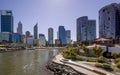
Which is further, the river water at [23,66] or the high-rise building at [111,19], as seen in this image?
the high-rise building at [111,19]

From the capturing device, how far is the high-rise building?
137m

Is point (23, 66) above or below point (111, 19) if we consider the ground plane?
below

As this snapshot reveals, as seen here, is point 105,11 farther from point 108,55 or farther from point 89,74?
point 89,74

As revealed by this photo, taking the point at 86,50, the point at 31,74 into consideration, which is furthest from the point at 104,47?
the point at 31,74

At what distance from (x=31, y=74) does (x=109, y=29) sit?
105264 millimetres

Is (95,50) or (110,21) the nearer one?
(95,50)

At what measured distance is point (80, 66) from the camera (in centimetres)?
4656

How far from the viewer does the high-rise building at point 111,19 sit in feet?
449

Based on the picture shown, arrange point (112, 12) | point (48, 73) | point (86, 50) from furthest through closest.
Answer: point (112, 12) < point (86, 50) < point (48, 73)

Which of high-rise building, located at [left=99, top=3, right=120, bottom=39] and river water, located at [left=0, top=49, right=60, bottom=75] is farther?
high-rise building, located at [left=99, top=3, right=120, bottom=39]

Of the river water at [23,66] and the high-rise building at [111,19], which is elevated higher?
the high-rise building at [111,19]

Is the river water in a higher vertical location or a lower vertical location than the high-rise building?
lower

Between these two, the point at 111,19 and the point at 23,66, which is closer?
the point at 23,66

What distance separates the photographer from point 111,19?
139m
